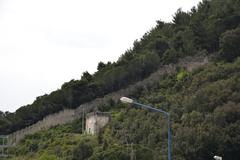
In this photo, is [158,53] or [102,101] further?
[158,53]

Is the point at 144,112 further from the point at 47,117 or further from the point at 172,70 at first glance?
the point at 47,117

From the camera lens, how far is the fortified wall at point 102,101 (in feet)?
217

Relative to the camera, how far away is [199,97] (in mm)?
52438

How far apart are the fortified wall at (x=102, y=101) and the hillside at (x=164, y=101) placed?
546 millimetres

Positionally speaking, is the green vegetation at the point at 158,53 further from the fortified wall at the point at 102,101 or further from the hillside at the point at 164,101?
the fortified wall at the point at 102,101

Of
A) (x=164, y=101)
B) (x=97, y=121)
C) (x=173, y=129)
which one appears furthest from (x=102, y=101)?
(x=173, y=129)

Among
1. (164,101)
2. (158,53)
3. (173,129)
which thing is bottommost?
(173,129)

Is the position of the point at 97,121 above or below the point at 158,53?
below

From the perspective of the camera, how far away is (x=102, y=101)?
226 feet

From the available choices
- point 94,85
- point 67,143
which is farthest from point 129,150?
point 94,85

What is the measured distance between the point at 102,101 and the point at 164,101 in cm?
1144

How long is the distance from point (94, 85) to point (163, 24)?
1476cm

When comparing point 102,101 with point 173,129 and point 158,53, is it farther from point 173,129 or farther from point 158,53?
point 173,129

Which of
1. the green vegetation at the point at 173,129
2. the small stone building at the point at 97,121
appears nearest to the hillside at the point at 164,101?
the green vegetation at the point at 173,129
